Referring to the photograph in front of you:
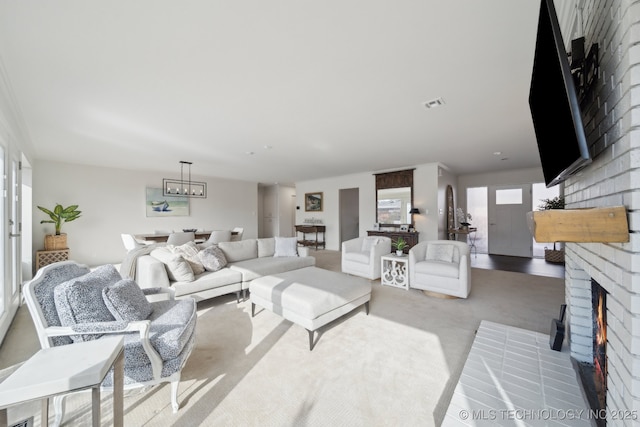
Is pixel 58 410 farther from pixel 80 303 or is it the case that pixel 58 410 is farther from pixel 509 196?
pixel 509 196

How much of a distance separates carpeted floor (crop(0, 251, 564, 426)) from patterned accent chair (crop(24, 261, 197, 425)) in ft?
0.80

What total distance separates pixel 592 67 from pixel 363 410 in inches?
84.3

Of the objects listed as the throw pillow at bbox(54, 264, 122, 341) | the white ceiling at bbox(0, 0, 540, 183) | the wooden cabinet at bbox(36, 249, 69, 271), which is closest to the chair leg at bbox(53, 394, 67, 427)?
the throw pillow at bbox(54, 264, 122, 341)

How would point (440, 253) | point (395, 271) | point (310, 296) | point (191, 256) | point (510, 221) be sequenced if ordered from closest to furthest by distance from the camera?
point (310, 296) < point (191, 256) < point (440, 253) < point (395, 271) < point (510, 221)

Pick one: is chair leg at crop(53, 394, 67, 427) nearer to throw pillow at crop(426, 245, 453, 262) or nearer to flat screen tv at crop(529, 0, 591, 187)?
flat screen tv at crop(529, 0, 591, 187)

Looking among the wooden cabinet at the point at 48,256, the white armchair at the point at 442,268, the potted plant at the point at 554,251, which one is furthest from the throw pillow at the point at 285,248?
the potted plant at the point at 554,251

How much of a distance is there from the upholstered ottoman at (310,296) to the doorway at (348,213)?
512 cm

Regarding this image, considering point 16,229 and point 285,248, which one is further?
point 285,248

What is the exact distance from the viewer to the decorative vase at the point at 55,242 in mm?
5355

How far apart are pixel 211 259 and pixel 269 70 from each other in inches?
101

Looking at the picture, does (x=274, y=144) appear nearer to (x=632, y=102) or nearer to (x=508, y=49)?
(x=508, y=49)

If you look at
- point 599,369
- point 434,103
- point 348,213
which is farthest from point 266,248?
A: point 348,213

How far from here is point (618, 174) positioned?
0.85m

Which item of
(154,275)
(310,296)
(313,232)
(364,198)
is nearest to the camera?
(310,296)
